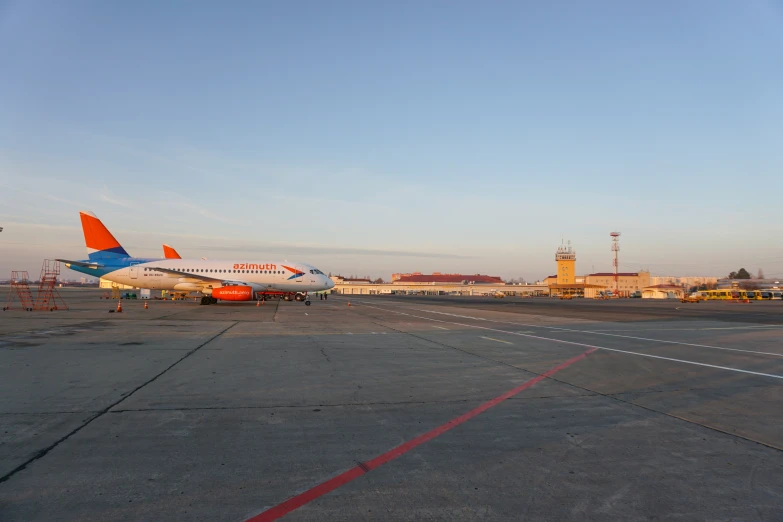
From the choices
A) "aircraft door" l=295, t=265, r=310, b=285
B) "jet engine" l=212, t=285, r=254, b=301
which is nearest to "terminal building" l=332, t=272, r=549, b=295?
"aircraft door" l=295, t=265, r=310, b=285

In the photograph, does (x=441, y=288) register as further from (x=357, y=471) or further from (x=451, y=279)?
(x=357, y=471)

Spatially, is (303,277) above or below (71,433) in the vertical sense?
above

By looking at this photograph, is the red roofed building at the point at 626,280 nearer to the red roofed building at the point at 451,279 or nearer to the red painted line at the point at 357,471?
the red roofed building at the point at 451,279

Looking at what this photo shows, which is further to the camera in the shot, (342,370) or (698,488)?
(342,370)

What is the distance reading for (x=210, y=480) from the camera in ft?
13.9

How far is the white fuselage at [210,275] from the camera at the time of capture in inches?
1565

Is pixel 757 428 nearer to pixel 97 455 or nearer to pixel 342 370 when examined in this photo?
pixel 342 370

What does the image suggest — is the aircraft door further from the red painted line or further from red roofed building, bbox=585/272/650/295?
red roofed building, bbox=585/272/650/295

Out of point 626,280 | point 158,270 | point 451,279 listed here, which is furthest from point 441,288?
point 158,270

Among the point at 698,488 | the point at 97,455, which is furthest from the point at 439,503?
the point at 97,455

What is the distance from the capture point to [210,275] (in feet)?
132

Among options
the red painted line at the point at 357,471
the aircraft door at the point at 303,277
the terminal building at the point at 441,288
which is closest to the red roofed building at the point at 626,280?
the terminal building at the point at 441,288

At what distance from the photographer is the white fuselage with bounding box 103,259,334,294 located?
39.8 m

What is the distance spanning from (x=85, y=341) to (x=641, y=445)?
47.6 ft
